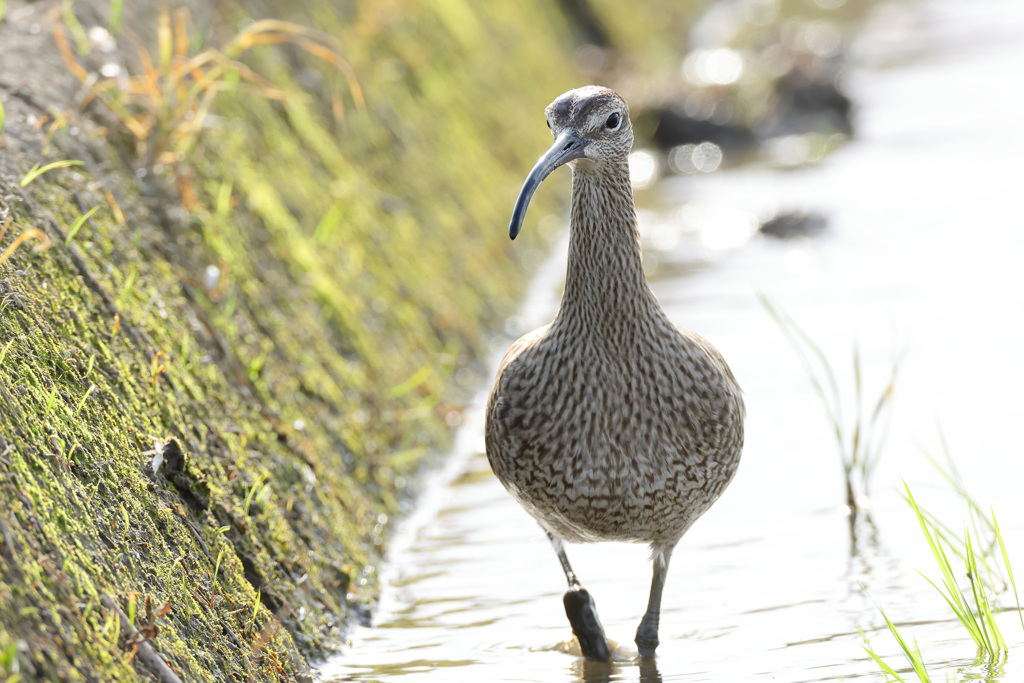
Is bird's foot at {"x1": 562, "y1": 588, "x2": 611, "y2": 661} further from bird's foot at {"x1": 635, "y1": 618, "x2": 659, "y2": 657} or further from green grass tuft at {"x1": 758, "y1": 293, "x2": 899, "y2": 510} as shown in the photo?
green grass tuft at {"x1": 758, "y1": 293, "x2": 899, "y2": 510}

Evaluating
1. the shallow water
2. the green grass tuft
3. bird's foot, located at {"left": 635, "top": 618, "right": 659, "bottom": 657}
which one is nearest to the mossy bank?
the shallow water

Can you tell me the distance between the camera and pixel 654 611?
5.50m

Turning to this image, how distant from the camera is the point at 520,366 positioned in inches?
204

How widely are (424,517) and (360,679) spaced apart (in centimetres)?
203

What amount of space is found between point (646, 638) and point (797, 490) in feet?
6.34

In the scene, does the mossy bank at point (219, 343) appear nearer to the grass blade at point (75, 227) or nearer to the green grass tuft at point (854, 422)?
the grass blade at point (75, 227)

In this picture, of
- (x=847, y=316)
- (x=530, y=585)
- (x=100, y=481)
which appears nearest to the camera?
(x=100, y=481)

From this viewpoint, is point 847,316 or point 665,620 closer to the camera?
point 665,620

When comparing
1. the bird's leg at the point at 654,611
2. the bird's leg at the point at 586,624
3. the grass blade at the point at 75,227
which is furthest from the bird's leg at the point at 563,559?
the grass blade at the point at 75,227

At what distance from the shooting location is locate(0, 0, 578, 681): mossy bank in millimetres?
4035

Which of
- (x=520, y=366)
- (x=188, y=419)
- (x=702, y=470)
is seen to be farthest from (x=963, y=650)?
(x=188, y=419)

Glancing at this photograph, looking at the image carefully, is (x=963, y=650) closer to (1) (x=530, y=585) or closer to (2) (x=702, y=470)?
(2) (x=702, y=470)

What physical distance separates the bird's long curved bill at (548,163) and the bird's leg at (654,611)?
5.53 ft

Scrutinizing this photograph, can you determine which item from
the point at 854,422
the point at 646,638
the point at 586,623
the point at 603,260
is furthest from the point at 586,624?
the point at 854,422
